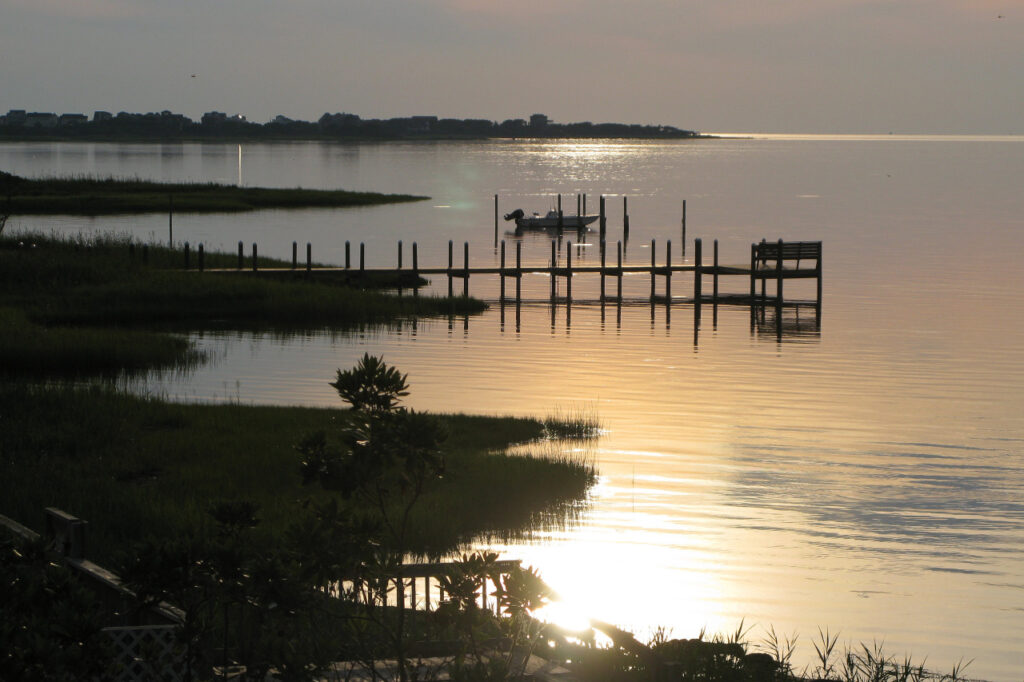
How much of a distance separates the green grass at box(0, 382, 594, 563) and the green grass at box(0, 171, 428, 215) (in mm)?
57724

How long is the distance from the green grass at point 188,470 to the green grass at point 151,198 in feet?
189

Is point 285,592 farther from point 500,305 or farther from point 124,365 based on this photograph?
point 500,305

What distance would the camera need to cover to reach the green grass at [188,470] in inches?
581

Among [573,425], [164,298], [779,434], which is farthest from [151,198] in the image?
[779,434]

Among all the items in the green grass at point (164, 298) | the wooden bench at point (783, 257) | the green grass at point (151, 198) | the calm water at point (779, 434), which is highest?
the green grass at point (151, 198)

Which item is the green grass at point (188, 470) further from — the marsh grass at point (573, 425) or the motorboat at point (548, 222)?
the motorboat at point (548, 222)

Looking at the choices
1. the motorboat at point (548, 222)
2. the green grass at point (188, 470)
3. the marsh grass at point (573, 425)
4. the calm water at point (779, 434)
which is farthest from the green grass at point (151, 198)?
the green grass at point (188, 470)

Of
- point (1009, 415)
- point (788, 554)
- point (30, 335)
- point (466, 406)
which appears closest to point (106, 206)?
point (30, 335)

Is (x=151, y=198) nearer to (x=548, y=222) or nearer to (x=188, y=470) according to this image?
(x=548, y=222)

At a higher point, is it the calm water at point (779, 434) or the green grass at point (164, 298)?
the green grass at point (164, 298)

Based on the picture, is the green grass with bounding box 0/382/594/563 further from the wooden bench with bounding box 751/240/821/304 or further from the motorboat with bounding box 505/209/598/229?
the motorboat with bounding box 505/209/598/229

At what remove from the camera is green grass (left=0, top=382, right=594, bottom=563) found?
14.8 meters

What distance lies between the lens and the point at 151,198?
90188 millimetres

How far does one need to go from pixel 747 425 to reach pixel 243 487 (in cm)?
1117
